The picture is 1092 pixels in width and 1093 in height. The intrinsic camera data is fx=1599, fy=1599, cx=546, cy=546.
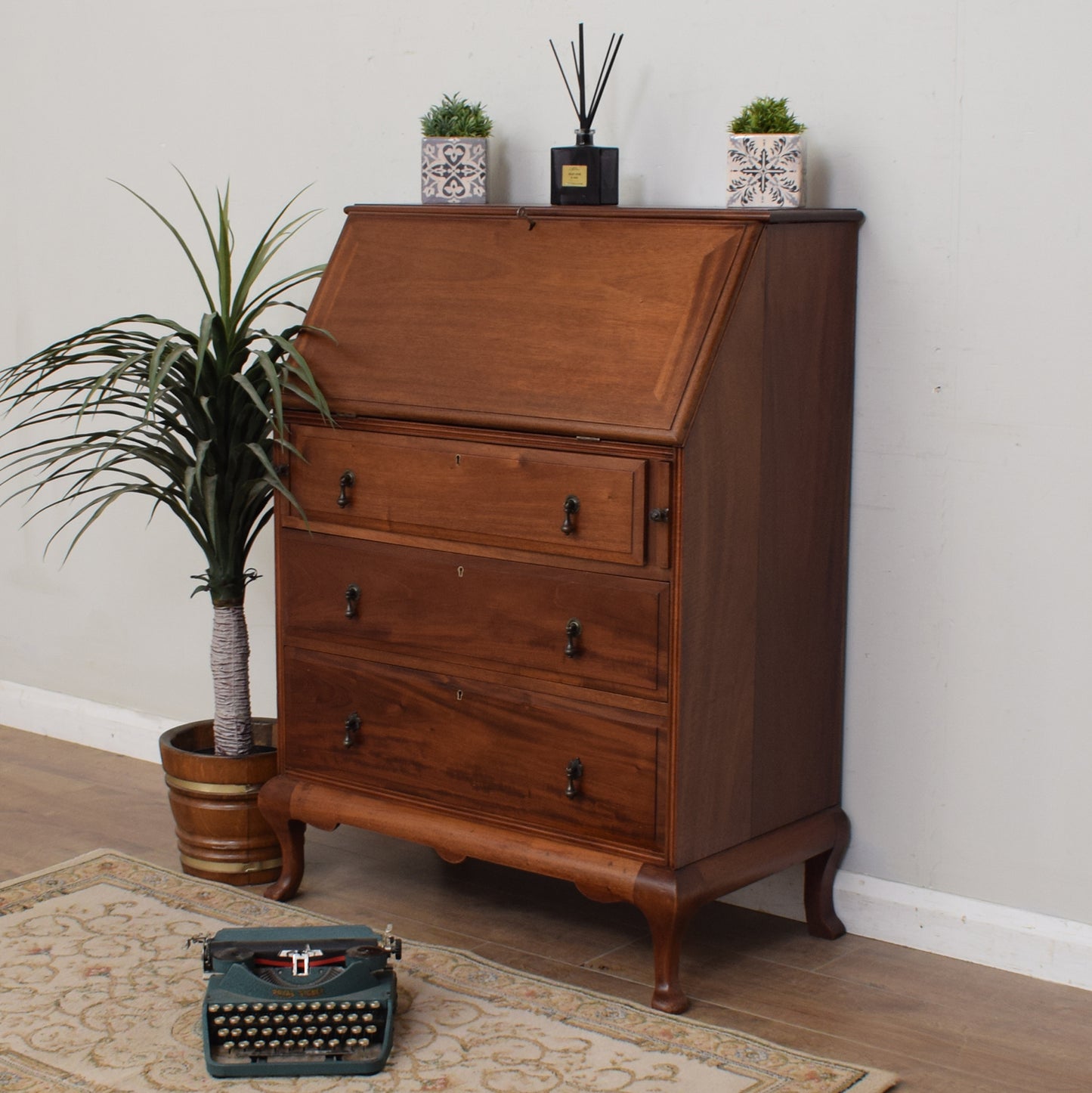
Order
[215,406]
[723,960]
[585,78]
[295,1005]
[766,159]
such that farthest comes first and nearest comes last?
[585,78], [215,406], [723,960], [766,159], [295,1005]

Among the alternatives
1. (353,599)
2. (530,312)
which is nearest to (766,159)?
(530,312)

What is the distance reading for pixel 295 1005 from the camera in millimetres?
2334

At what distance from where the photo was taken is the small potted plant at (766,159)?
2684 millimetres

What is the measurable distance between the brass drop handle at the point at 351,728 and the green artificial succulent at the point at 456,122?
3.66 ft

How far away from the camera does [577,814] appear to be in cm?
263

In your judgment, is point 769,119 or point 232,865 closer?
point 769,119

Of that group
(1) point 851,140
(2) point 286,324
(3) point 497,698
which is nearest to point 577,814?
(3) point 497,698

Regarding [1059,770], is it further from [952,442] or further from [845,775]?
[952,442]

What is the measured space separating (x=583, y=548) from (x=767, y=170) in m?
0.73

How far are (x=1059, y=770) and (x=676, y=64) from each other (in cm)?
144

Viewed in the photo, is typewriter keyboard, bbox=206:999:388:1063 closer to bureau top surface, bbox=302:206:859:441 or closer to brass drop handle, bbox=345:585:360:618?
brass drop handle, bbox=345:585:360:618

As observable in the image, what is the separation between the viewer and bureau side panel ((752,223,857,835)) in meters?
→ 2.62

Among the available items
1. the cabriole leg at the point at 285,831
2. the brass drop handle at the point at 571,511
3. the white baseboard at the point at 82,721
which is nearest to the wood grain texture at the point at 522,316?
the brass drop handle at the point at 571,511

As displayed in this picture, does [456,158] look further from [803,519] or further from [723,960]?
[723,960]
